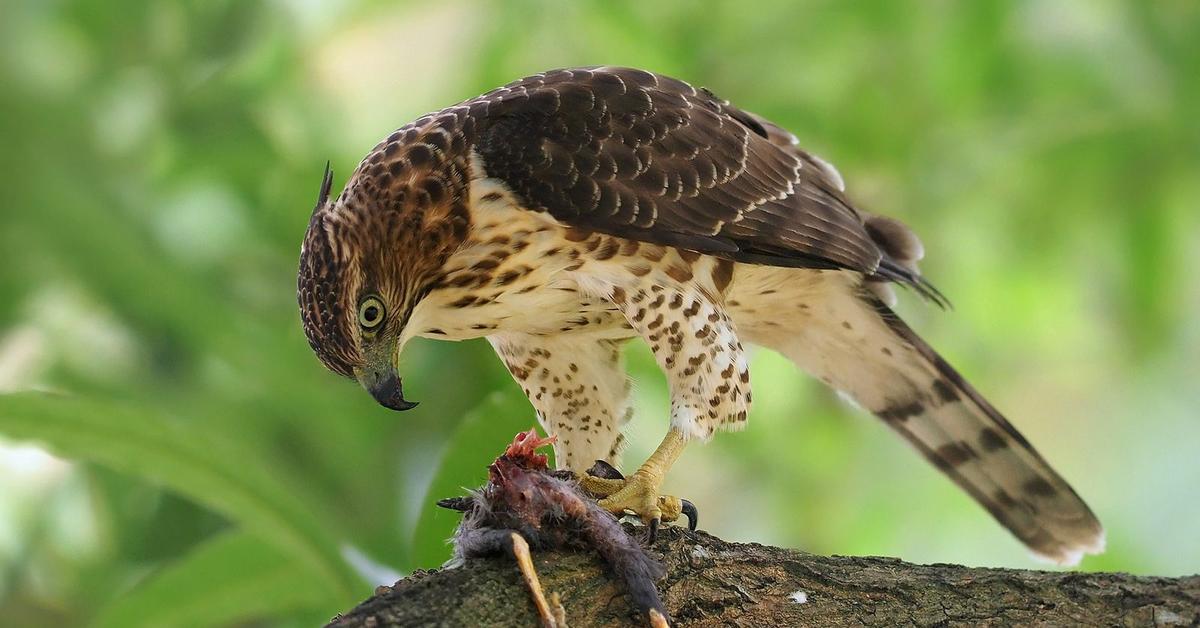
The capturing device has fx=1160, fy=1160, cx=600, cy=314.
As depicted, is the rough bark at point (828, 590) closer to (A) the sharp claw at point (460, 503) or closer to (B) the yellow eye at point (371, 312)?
(A) the sharp claw at point (460, 503)

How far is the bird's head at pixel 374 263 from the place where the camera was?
2082 millimetres

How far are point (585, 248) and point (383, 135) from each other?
2129 millimetres

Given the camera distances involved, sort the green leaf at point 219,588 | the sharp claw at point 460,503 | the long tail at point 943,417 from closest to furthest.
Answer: the sharp claw at point 460,503 < the green leaf at point 219,588 < the long tail at point 943,417

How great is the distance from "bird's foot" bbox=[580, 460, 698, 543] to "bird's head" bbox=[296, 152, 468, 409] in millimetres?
376

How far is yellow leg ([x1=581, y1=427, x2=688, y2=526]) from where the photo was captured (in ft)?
6.63

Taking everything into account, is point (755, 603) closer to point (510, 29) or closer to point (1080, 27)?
point (510, 29)

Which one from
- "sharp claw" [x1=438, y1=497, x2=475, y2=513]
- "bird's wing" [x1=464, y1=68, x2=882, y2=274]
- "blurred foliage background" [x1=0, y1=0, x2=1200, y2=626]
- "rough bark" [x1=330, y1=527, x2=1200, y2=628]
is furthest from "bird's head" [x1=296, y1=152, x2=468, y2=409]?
"blurred foliage background" [x1=0, y1=0, x2=1200, y2=626]

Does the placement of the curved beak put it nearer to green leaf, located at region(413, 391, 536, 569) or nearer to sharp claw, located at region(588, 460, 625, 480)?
green leaf, located at region(413, 391, 536, 569)

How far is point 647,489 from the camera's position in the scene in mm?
2055

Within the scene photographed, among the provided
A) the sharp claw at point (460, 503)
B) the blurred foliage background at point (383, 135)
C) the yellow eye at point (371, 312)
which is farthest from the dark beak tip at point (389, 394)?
the blurred foliage background at point (383, 135)

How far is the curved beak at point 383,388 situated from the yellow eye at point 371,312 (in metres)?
0.09

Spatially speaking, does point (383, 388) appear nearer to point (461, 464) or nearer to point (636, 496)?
point (461, 464)

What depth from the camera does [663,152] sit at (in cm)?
242

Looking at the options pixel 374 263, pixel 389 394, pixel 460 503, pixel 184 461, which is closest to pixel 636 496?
pixel 460 503
